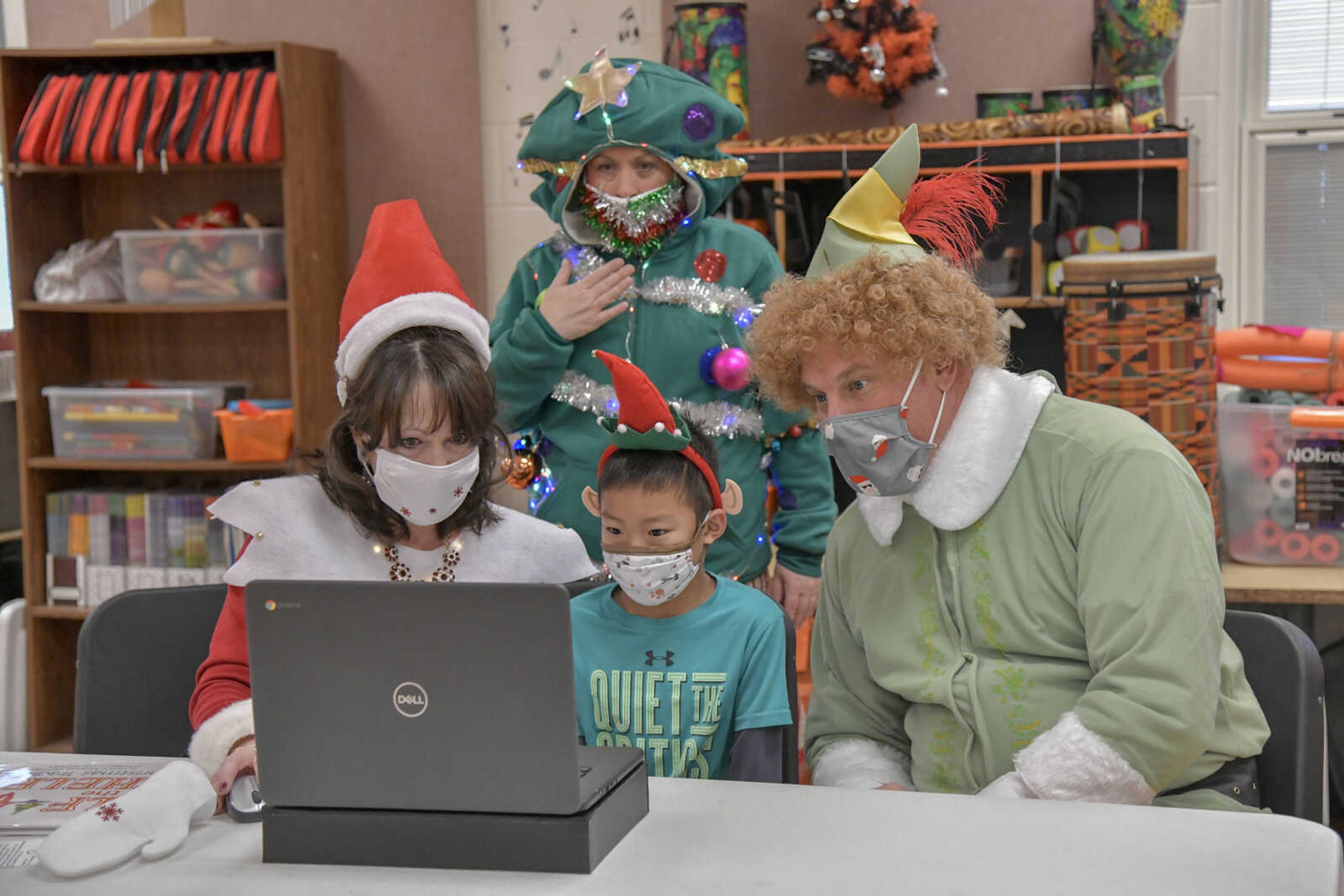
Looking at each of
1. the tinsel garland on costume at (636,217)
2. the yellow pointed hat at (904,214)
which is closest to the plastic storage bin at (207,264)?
the tinsel garland on costume at (636,217)

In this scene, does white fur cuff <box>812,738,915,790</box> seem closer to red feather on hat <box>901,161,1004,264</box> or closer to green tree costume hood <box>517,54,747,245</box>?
red feather on hat <box>901,161,1004,264</box>

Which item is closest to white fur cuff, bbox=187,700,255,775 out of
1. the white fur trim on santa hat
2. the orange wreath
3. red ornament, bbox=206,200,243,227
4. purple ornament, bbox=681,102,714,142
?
the white fur trim on santa hat

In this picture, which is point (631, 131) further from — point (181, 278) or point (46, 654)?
point (46, 654)

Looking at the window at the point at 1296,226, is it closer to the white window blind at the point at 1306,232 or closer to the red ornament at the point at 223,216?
the white window blind at the point at 1306,232

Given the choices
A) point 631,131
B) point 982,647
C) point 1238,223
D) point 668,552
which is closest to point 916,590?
point 982,647

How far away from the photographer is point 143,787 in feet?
4.00

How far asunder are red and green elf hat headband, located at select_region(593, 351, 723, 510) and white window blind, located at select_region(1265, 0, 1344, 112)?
86.6 inches

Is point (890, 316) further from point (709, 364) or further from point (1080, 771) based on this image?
point (709, 364)

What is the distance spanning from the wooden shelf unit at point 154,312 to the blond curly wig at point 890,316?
7.43 feet

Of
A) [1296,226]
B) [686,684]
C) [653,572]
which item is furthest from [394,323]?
Result: [1296,226]

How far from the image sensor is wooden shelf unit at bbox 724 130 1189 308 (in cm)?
284

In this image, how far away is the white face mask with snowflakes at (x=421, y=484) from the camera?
162 cm

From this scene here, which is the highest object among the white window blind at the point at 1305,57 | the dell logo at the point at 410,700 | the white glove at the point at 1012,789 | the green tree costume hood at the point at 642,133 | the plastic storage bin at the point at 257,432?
the white window blind at the point at 1305,57

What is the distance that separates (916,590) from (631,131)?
97cm
